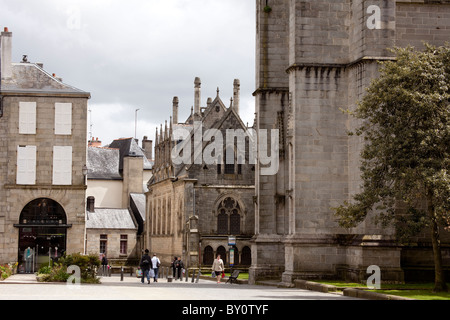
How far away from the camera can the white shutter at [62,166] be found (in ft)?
145

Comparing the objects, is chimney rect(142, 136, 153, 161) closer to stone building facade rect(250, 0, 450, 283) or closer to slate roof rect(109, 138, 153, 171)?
slate roof rect(109, 138, 153, 171)

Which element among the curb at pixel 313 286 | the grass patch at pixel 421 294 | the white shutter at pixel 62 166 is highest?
the white shutter at pixel 62 166

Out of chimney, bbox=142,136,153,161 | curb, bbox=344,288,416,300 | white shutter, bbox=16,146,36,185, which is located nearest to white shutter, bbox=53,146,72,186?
white shutter, bbox=16,146,36,185

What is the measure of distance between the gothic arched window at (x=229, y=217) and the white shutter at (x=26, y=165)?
2315 cm

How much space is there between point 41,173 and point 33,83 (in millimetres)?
5009

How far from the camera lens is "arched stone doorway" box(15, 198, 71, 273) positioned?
4381 centimetres

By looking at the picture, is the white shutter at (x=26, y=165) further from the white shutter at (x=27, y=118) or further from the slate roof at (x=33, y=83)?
the slate roof at (x=33, y=83)

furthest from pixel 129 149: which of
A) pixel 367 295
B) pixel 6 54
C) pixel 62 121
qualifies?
pixel 367 295

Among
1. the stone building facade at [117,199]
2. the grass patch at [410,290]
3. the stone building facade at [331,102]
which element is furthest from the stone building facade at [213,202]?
the grass patch at [410,290]

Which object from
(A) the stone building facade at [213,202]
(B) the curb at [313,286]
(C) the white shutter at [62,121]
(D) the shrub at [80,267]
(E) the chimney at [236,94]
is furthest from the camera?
(E) the chimney at [236,94]

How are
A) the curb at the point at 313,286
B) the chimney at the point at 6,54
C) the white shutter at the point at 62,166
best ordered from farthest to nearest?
the chimney at the point at 6,54, the white shutter at the point at 62,166, the curb at the point at 313,286

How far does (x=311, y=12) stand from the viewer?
30.0 metres

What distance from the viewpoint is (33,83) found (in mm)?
45156

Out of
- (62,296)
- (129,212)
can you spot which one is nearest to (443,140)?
(62,296)
